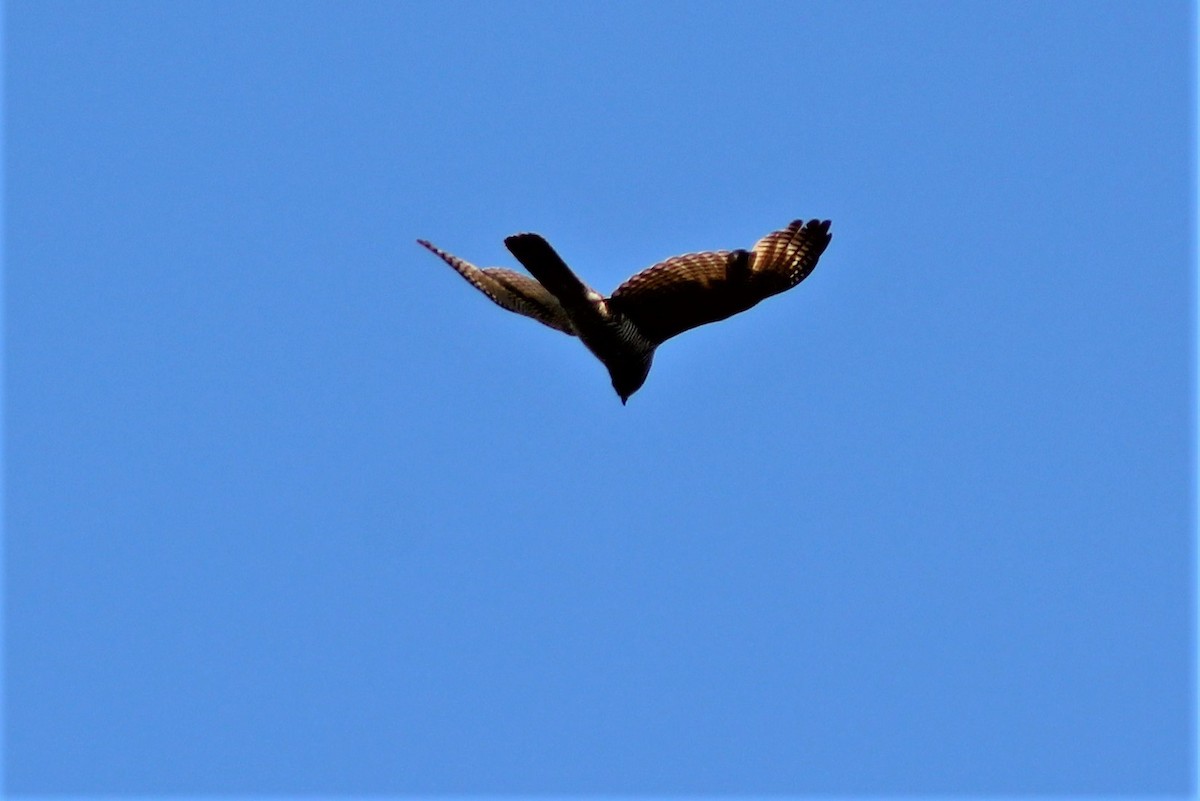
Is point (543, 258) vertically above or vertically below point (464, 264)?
below

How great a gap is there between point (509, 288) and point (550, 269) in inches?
64.5

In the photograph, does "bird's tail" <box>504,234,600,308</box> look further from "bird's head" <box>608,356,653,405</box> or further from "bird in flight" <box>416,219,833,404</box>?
"bird's head" <box>608,356,653,405</box>

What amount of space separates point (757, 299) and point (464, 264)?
2941 millimetres

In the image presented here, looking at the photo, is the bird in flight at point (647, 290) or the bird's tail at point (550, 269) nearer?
the bird's tail at point (550, 269)

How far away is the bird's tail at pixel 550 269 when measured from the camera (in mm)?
14758

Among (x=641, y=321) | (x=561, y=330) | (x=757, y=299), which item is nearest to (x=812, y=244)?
(x=757, y=299)

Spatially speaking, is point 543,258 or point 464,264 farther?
point 464,264

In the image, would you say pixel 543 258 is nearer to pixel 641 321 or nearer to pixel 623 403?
pixel 641 321

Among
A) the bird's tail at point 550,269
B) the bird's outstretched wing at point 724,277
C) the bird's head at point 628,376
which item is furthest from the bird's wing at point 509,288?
the bird's outstretched wing at point 724,277

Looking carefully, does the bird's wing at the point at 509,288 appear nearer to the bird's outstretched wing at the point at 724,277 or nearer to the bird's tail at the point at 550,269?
the bird's tail at the point at 550,269

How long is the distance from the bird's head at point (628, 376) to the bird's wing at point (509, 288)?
0.57 meters

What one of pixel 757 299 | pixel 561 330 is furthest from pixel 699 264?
pixel 561 330

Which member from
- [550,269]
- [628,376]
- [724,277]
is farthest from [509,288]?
[724,277]

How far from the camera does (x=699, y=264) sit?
50.3 ft
